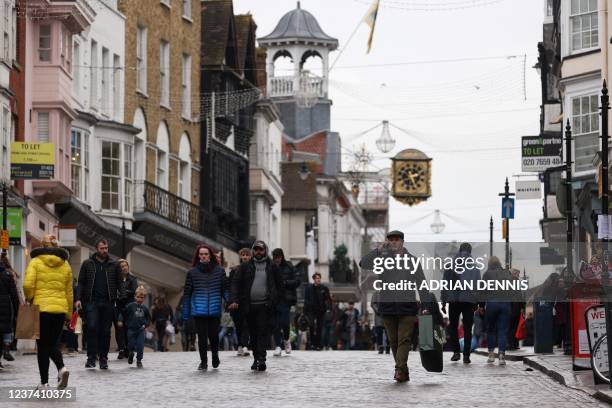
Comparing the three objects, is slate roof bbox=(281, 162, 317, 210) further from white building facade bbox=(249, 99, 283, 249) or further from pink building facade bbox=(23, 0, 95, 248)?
pink building facade bbox=(23, 0, 95, 248)

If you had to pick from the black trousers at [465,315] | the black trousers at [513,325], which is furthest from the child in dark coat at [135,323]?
the black trousers at [513,325]

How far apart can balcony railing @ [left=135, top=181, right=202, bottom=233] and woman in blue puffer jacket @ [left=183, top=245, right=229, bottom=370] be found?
30.7m

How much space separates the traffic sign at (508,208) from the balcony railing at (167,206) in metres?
13.5

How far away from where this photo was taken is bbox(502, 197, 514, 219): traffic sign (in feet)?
151

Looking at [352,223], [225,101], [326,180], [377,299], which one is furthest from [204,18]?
[352,223]

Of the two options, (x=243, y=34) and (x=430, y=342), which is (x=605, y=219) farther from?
(x=243, y=34)

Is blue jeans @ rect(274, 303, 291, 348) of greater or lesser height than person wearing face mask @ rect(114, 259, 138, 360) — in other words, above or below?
below

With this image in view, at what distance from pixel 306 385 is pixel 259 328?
343 centimetres

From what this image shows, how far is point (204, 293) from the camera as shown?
24.5m

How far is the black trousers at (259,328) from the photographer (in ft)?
80.3

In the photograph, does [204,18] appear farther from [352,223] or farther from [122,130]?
[352,223]


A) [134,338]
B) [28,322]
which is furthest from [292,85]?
[28,322]

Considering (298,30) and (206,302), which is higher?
(298,30)

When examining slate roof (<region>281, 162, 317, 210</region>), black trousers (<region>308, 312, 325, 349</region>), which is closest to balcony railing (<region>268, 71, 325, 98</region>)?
slate roof (<region>281, 162, 317, 210</region>)
